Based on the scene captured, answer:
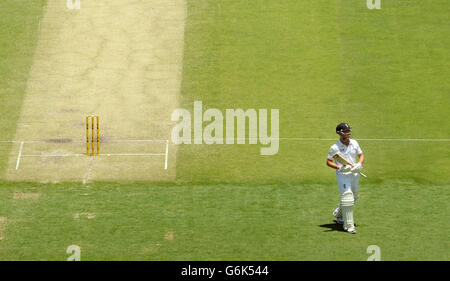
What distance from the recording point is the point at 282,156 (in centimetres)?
2677

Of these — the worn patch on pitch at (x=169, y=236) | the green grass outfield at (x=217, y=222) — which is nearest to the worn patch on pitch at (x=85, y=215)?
the green grass outfield at (x=217, y=222)

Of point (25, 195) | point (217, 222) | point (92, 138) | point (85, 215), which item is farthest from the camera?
point (92, 138)

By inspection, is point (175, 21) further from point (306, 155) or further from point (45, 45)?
point (306, 155)

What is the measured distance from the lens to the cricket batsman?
20.1 metres

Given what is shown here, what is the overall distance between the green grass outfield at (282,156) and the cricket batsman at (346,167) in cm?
55

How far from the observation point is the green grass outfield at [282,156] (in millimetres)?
19938

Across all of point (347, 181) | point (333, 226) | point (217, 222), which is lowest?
point (333, 226)

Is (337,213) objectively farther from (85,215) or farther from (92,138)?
(92,138)

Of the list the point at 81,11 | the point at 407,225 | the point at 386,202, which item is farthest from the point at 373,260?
the point at 81,11

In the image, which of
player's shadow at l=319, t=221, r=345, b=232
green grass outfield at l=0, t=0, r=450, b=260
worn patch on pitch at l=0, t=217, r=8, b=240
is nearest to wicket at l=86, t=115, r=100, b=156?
green grass outfield at l=0, t=0, r=450, b=260

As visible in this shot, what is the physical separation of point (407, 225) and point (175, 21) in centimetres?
1608

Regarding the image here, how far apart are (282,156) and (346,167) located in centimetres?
663

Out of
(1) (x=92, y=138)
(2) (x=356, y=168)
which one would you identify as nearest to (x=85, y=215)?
(1) (x=92, y=138)

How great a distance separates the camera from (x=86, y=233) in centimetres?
2062
